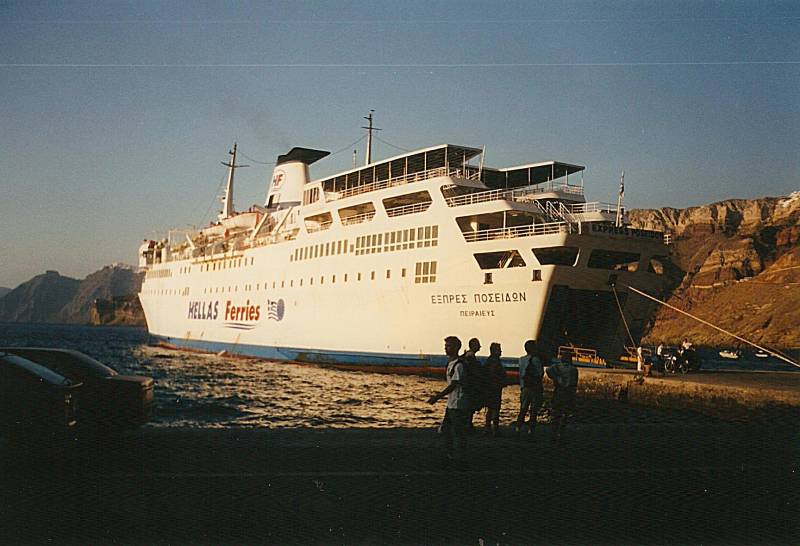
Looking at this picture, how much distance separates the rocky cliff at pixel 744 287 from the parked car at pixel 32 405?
134m

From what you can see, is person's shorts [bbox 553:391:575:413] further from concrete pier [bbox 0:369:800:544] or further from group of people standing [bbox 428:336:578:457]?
concrete pier [bbox 0:369:800:544]

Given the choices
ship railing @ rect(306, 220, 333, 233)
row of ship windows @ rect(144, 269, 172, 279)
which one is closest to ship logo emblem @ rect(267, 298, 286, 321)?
ship railing @ rect(306, 220, 333, 233)

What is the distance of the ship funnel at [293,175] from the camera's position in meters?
49.4

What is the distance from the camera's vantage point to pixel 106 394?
368 inches

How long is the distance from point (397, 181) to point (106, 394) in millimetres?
27218

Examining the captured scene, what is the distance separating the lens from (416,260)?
31844 mm

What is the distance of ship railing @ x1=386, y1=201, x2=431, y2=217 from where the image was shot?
33.0 m

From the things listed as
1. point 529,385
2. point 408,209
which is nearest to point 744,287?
point 408,209

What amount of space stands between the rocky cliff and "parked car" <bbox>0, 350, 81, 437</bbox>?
440 feet

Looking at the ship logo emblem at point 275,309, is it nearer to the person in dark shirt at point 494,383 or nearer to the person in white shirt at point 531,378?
the person in dark shirt at point 494,383

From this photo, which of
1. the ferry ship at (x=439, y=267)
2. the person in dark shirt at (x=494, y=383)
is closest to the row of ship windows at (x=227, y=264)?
the ferry ship at (x=439, y=267)

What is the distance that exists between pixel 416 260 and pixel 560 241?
289 inches

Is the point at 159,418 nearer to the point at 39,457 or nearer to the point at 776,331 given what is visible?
the point at 39,457

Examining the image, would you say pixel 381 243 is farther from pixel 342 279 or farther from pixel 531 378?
pixel 531 378
